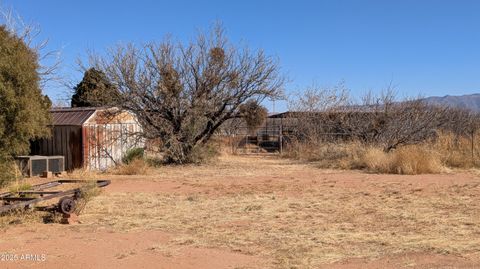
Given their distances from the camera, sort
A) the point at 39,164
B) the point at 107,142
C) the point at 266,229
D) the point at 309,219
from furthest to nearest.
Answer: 1. the point at 107,142
2. the point at 39,164
3. the point at 309,219
4. the point at 266,229

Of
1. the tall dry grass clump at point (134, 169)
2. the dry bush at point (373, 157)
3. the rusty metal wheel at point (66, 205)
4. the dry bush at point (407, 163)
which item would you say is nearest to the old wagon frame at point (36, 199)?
the rusty metal wheel at point (66, 205)

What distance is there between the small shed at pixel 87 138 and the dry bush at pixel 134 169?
1.60 meters

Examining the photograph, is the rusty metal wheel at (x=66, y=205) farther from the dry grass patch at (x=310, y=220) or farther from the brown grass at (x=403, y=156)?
the brown grass at (x=403, y=156)

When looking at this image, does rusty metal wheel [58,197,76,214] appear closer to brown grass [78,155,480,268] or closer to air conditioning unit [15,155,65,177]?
brown grass [78,155,480,268]

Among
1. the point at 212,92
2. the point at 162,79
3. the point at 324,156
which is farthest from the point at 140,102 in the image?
the point at 324,156

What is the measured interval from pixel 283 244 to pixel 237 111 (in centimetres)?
1394

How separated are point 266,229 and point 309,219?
3.61ft

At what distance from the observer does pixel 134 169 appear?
1762 cm

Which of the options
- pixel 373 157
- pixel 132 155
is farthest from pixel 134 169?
pixel 373 157

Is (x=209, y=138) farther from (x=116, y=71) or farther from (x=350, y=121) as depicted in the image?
(x=350, y=121)

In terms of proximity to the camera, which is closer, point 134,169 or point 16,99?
point 16,99

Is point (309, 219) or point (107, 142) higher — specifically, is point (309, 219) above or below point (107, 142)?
below

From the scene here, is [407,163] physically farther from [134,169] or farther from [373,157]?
[134,169]

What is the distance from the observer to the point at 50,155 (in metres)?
19.0
